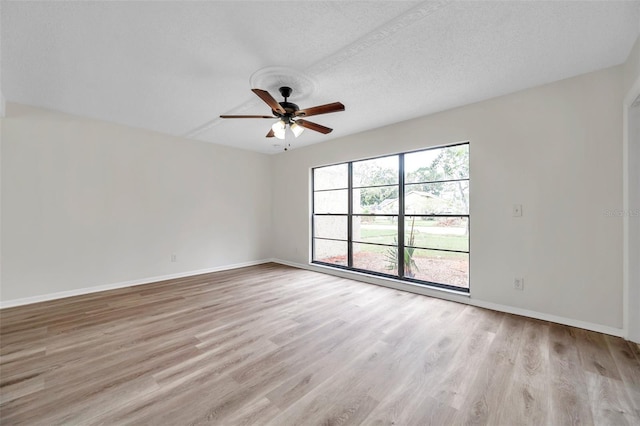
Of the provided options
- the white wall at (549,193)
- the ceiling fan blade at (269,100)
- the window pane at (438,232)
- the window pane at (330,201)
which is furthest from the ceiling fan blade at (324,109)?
the window pane at (330,201)

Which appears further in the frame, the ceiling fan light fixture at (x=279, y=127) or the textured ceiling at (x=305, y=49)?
the ceiling fan light fixture at (x=279, y=127)

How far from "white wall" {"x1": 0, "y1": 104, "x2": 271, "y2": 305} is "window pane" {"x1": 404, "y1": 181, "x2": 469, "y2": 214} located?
3.67 meters

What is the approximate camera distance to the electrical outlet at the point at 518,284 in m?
3.03

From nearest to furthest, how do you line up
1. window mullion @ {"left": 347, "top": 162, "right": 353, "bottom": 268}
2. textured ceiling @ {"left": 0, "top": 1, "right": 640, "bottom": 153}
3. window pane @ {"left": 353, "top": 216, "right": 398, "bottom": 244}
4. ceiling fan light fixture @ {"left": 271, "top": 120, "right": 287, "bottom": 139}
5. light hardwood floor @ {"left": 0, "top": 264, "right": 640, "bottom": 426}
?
light hardwood floor @ {"left": 0, "top": 264, "right": 640, "bottom": 426}, textured ceiling @ {"left": 0, "top": 1, "right": 640, "bottom": 153}, ceiling fan light fixture @ {"left": 271, "top": 120, "right": 287, "bottom": 139}, window pane @ {"left": 353, "top": 216, "right": 398, "bottom": 244}, window mullion @ {"left": 347, "top": 162, "right": 353, "bottom": 268}

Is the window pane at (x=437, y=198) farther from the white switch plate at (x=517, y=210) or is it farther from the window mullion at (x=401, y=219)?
the white switch plate at (x=517, y=210)

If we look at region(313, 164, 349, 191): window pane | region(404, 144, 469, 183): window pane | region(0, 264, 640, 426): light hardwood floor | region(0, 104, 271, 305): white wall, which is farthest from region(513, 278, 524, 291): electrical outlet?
region(0, 104, 271, 305): white wall

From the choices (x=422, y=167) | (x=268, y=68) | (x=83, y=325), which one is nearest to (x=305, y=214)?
(x=422, y=167)

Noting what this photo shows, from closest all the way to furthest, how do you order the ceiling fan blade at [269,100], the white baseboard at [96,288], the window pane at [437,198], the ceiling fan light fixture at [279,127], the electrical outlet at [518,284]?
the ceiling fan blade at [269,100], the ceiling fan light fixture at [279,127], the electrical outlet at [518,284], the white baseboard at [96,288], the window pane at [437,198]

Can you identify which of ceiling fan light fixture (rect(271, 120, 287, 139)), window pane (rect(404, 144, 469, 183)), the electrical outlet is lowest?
the electrical outlet

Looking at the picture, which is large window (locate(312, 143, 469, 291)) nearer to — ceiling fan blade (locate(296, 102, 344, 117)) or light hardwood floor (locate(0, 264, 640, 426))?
light hardwood floor (locate(0, 264, 640, 426))

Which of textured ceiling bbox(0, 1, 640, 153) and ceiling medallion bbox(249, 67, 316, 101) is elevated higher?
textured ceiling bbox(0, 1, 640, 153)

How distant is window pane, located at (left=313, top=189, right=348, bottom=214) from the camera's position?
16.9 feet

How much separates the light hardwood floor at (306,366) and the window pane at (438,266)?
444mm

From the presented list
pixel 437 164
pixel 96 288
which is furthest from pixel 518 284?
pixel 96 288
